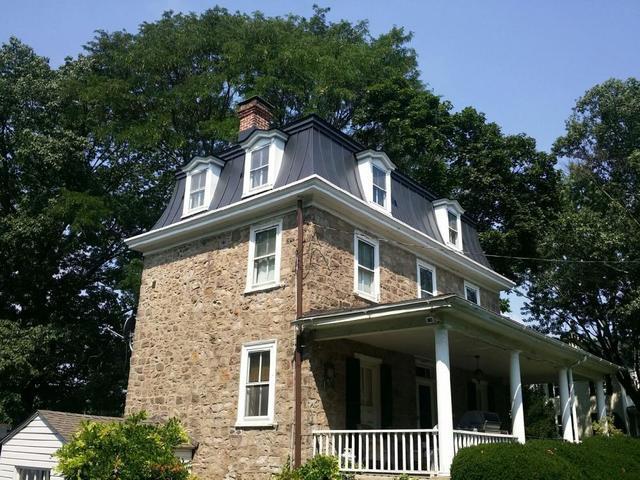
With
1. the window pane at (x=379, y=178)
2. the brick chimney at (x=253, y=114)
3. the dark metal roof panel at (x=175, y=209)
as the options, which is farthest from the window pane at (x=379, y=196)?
the dark metal roof panel at (x=175, y=209)

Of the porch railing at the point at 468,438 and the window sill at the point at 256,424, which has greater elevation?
the window sill at the point at 256,424

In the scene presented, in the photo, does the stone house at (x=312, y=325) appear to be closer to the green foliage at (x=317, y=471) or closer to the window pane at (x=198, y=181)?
the window pane at (x=198, y=181)

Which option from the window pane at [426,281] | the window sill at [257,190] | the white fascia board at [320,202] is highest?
the window sill at [257,190]

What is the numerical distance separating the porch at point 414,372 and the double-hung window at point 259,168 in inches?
156

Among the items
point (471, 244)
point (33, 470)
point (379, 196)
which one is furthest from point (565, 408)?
point (33, 470)

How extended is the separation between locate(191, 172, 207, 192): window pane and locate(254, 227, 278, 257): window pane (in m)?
2.96

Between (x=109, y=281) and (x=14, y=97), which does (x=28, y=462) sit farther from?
(x=14, y=97)

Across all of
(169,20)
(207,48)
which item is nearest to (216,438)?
(207,48)

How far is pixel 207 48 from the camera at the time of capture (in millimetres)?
24406

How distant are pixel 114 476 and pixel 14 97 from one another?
1839 cm

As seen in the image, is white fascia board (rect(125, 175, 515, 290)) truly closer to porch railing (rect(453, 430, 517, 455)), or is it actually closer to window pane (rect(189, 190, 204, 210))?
window pane (rect(189, 190, 204, 210))

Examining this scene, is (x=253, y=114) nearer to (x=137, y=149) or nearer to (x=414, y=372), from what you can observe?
(x=414, y=372)

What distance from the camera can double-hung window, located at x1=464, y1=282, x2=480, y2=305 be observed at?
1800 centimetres

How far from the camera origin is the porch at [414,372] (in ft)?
34.4
